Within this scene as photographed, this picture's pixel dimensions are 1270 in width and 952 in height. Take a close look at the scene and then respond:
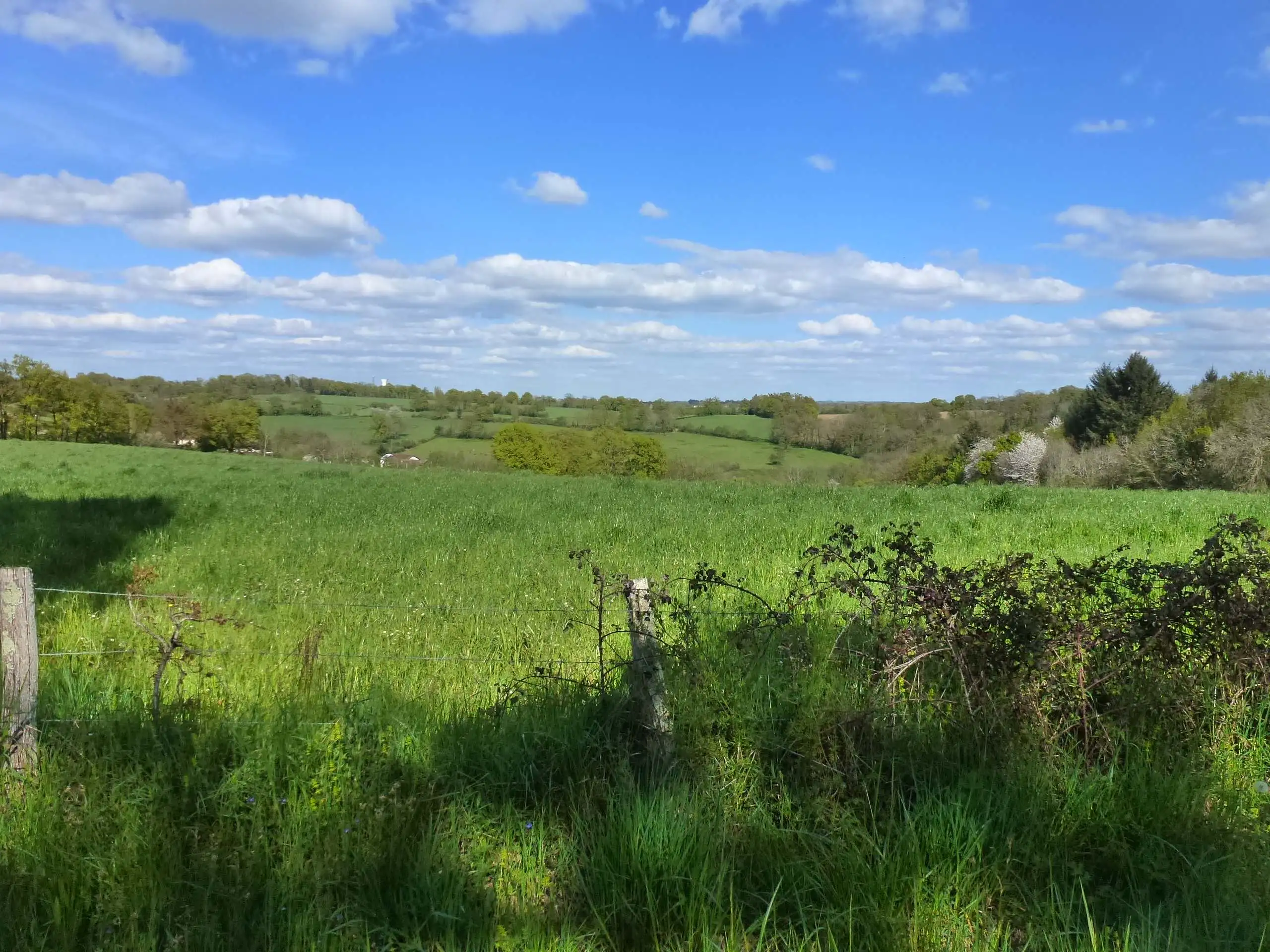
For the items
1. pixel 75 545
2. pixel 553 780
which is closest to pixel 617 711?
pixel 553 780

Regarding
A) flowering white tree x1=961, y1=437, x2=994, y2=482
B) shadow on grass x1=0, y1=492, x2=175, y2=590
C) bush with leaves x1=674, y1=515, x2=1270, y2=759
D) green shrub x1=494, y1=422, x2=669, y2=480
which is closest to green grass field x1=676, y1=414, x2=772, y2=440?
green shrub x1=494, y1=422, x2=669, y2=480

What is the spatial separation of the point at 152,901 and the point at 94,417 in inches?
3478

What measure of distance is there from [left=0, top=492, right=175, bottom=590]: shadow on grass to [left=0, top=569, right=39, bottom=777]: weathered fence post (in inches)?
233

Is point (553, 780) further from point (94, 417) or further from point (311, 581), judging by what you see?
point (94, 417)

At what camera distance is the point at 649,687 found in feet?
13.8

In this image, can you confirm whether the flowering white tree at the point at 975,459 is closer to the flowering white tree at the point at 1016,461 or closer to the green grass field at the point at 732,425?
the flowering white tree at the point at 1016,461

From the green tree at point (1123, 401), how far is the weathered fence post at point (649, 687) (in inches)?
2604

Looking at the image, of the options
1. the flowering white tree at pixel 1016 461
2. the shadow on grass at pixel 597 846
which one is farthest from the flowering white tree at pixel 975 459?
the shadow on grass at pixel 597 846

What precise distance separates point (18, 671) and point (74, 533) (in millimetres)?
12281

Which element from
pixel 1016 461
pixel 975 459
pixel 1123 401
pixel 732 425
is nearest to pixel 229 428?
pixel 732 425

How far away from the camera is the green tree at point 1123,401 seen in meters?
61.6

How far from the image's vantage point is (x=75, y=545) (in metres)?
13.5

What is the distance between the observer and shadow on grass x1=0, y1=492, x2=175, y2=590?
38.1 ft

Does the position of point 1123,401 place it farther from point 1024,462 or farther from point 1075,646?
point 1075,646
